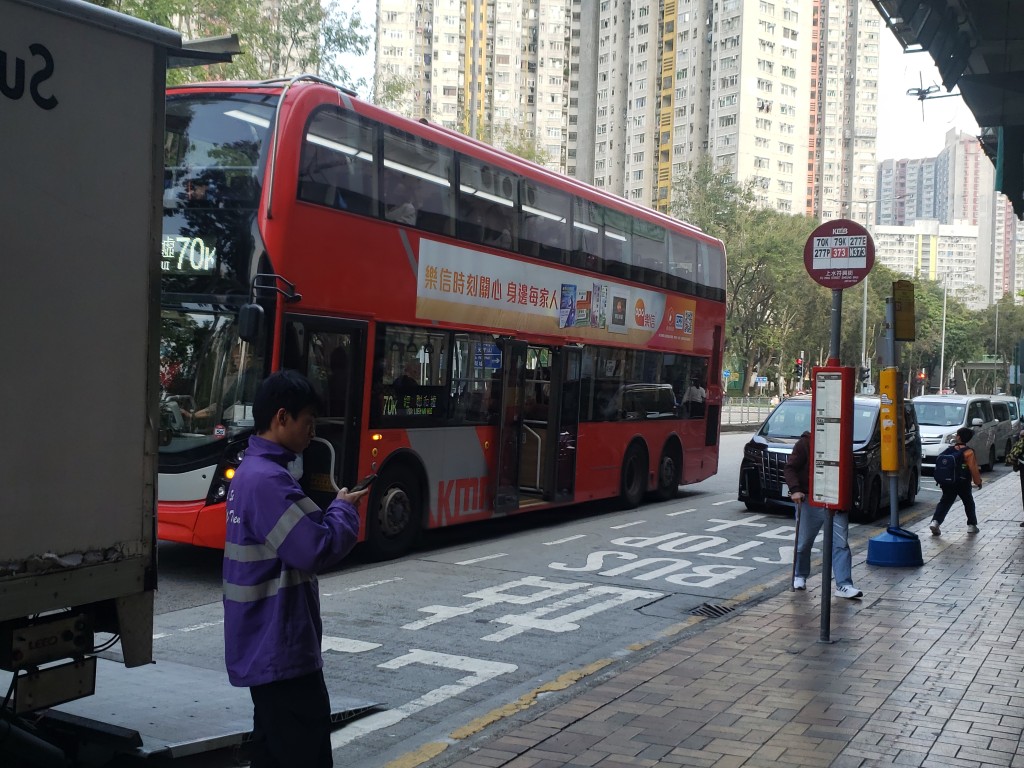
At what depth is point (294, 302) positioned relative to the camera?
29.8ft

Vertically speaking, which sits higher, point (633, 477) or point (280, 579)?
point (280, 579)

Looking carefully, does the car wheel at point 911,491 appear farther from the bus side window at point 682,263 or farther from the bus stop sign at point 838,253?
the bus stop sign at point 838,253

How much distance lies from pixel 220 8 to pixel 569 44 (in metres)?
106

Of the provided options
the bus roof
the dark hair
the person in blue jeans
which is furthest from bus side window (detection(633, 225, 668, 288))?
the dark hair

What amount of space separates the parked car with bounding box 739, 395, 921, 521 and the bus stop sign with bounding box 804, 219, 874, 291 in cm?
666

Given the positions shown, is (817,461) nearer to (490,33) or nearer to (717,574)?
(717,574)

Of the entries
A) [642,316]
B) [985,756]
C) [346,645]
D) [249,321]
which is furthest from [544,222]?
[985,756]

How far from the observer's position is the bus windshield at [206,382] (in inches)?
350

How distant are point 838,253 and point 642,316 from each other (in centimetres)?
705

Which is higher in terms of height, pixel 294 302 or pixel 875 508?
pixel 294 302

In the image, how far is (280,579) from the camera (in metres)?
3.29

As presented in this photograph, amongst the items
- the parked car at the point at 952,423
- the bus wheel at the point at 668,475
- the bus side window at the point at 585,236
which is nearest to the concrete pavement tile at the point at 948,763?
the bus side window at the point at 585,236

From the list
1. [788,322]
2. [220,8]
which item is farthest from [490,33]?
[220,8]

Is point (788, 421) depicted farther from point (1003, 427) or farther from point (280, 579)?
point (1003, 427)
